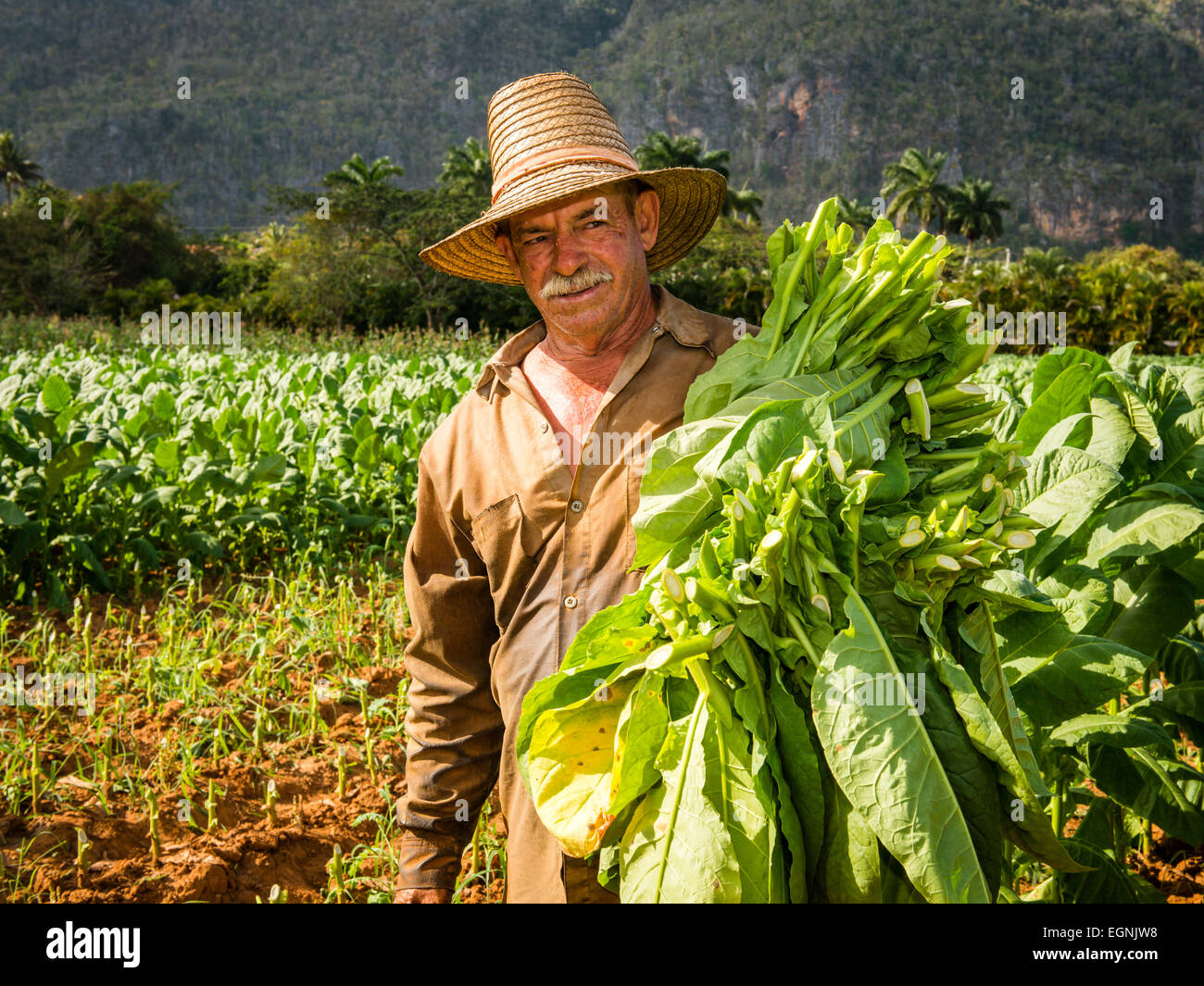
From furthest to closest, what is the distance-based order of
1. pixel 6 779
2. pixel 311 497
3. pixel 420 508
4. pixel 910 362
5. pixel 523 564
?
pixel 311 497, pixel 6 779, pixel 420 508, pixel 523 564, pixel 910 362

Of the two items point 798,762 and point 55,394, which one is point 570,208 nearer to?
point 798,762

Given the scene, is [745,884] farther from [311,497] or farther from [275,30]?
[275,30]

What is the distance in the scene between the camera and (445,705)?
7.32ft

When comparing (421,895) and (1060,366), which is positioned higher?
(1060,366)

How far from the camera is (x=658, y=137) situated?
171ft

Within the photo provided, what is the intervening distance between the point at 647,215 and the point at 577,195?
0.32 meters

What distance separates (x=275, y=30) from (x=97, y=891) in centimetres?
15088

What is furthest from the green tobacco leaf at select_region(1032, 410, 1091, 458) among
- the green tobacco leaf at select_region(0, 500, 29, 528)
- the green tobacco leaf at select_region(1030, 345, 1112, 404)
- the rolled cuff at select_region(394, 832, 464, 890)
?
the green tobacco leaf at select_region(0, 500, 29, 528)

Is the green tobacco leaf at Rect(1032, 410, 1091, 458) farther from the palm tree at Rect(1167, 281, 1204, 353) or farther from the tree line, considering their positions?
the palm tree at Rect(1167, 281, 1204, 353)

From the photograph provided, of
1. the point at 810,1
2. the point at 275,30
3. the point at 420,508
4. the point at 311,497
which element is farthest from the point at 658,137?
the point at 275,30
